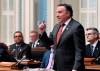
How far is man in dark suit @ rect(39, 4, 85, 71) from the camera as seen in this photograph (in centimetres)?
460

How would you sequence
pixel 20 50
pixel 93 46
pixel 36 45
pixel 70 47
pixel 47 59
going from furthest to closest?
pixel 36 45 → pixel 20 50 → pixel 93 46 → pixel 47 59 → pixel 70 47

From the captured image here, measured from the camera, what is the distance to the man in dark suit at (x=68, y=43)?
4602 millimetres

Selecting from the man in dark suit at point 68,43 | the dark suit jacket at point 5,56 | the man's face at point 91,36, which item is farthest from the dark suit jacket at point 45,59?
the man in dark suit at point 68,43

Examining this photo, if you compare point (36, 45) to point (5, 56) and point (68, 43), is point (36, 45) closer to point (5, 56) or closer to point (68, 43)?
point (5, 56)

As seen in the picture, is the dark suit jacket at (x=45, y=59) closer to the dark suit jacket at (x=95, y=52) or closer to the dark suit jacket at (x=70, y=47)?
the dark suit jacket at (x=95, y=52)

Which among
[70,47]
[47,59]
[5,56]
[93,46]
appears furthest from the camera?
[93,46]

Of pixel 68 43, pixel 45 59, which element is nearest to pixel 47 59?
pixel 45 59

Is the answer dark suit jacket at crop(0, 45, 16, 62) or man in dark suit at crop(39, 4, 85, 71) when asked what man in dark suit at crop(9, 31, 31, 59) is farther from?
man in dark suit at crop(39, 4, 85, 71)

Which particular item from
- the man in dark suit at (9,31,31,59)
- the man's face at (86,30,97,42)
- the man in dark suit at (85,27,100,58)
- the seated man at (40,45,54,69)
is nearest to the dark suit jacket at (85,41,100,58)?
the man in dark suit at (85,27,100,58)

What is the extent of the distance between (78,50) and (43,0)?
5.19 m

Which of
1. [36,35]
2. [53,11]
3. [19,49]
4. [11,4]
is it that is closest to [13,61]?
[19,49]

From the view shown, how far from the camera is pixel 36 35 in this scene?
855 centimetres

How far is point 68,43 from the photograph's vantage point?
4.69 meters

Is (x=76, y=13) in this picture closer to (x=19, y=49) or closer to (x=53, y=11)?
(x=53, y=11)
